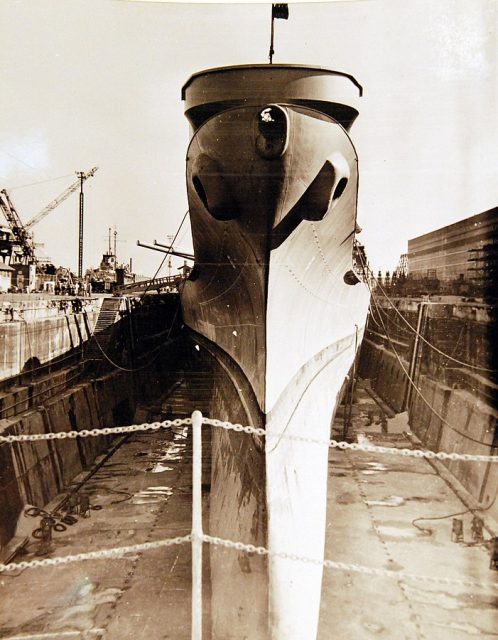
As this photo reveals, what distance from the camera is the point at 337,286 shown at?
18.5 feet

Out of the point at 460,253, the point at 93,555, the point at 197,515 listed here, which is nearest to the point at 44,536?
the point at 93,555

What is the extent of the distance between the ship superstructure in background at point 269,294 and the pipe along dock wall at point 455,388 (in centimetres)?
186

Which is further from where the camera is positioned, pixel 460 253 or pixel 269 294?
pixel 460 253

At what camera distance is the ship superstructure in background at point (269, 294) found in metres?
3.75

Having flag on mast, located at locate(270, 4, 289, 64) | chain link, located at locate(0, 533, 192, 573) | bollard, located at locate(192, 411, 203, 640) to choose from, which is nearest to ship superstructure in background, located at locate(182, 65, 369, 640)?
flag on mast, located at locate(270, 4, 289, 64)

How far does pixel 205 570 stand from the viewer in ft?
14.2

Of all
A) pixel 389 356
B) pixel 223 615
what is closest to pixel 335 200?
pixel 223 615

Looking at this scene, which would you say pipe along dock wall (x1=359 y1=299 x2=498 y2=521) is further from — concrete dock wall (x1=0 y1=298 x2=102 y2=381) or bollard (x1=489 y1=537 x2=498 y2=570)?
concrete dock wall (x1=0 y1=298 x2=102 y2=381)

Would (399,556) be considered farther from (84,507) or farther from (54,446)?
(54,446)

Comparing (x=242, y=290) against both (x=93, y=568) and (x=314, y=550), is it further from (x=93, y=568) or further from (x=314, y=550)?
(x=93, y=568)

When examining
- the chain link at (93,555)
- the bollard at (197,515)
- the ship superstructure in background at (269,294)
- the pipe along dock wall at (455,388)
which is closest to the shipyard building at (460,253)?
the pipe along dock wall at (455,388)

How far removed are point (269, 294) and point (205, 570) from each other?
2267 mm

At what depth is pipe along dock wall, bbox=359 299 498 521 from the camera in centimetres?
608

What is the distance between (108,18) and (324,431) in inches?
146
